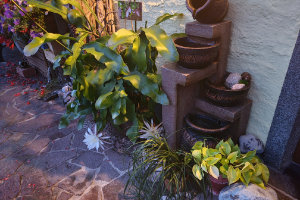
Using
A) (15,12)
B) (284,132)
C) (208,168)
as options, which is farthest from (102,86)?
(15,12)

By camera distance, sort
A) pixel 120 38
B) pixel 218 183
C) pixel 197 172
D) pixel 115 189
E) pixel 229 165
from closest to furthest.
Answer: pixel 197 172 → pixel 229 165 → pixel 218 183 → pixel 120 38 → pixel 115 189

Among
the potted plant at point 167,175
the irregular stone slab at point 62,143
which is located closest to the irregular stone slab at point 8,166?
the irregular stone slab at point 62,143

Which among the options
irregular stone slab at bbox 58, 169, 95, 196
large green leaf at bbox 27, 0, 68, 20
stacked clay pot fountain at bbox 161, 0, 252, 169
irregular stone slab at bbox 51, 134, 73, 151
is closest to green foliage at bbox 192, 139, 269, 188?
stacked clay pot fountain at bbox 161, 0, 252, 169

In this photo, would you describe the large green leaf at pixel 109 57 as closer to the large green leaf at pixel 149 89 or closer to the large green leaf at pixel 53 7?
the large green leaf at pixel 149 89

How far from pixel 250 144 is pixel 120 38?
1.24 metres

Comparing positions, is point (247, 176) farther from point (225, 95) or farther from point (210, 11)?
point (210, 11)

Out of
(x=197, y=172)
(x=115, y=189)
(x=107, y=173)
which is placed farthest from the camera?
(x=107, y=173)

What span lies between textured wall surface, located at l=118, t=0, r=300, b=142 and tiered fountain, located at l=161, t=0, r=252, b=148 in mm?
73

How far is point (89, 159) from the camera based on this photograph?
1.93m

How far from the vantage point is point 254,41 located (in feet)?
4.86

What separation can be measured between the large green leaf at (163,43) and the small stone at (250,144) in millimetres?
858

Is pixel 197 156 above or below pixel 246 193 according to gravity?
above

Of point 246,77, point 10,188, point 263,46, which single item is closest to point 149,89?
point 246,77

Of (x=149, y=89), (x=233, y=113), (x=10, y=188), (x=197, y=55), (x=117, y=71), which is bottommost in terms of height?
(x=10, y=188)
